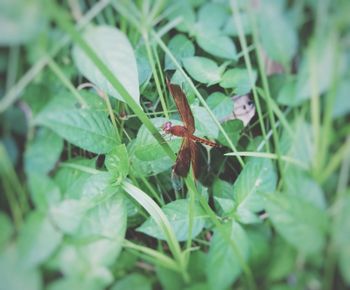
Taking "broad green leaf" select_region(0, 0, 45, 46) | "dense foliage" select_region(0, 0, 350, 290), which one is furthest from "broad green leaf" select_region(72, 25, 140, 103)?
"broad green leaf" select_region(0, 0, 45, 46)

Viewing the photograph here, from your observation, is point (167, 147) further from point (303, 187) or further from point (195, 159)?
point (303, 187)

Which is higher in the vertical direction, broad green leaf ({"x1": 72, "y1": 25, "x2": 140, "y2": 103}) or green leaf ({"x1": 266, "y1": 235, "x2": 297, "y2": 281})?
broad green leaf ({"x1": 72, "y1": 25, "x2": 140, "y2": 103})

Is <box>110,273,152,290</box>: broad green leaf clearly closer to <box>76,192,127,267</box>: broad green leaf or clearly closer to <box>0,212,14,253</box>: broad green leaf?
<box>76,192,127,267</box>: broad green leaf

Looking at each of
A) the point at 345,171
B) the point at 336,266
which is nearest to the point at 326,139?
the point at 345,171

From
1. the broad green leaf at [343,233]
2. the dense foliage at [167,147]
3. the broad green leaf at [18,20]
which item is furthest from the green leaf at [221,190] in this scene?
the broad green leaf at [18,20]

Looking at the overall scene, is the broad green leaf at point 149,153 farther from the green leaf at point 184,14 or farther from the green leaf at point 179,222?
the green leaf at point 184,14

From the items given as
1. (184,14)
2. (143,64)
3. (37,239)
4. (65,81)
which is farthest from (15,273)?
(184,14)
